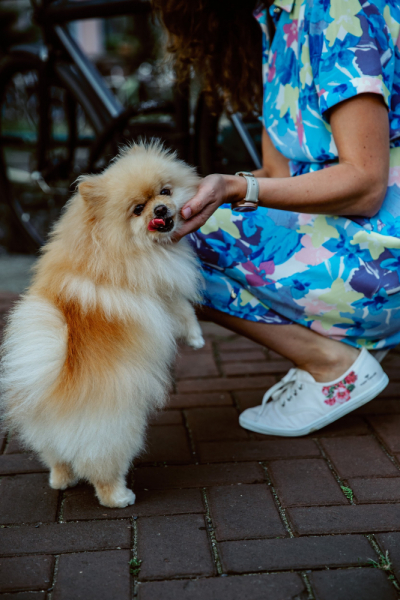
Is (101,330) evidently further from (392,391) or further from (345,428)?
(392,391)

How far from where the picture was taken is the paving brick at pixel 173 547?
1428mm

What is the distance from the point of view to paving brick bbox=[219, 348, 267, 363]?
278cm

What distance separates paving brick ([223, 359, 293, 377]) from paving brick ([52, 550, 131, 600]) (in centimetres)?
124

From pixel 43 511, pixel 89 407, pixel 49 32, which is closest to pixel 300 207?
pixel 89 407

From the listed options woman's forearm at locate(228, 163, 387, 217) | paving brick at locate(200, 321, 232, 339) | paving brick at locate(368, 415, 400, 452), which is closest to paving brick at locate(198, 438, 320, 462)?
paving brick at locate(368, 415, 400, 452)

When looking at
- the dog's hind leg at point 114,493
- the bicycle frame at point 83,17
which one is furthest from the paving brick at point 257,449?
the bicycle frame at point 83,17

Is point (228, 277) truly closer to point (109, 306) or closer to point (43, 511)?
point (109, 306)

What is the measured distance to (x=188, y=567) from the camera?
144cm

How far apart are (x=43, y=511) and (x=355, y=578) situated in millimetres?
868

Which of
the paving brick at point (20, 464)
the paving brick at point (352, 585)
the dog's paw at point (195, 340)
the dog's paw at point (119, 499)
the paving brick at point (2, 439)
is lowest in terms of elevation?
the paving brick at point (2, 439)

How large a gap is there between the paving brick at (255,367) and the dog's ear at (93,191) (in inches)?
49.7

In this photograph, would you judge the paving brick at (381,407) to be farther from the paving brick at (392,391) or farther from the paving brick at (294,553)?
the paving brick at (294,553)

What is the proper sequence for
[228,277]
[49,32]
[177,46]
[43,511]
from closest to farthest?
[43,511], [228,277], [177,46], [49,32]

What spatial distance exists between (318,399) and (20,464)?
1018 millimetres
